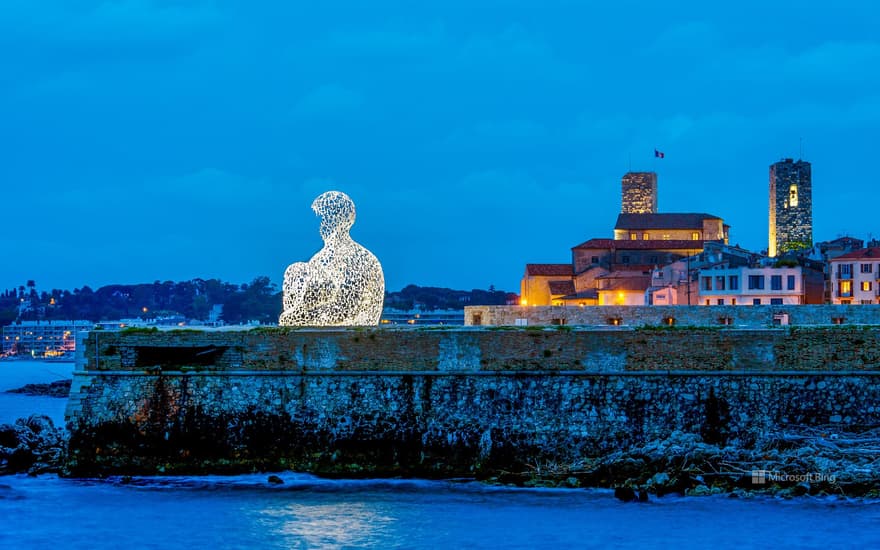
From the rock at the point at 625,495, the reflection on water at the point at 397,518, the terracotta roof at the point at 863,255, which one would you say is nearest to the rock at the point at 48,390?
the terracotta roof at the point at 863,255

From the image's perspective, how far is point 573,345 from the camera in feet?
77.3

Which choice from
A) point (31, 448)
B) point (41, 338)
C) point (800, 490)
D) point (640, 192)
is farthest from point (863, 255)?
point (41, 338)

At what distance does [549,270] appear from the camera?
64125mm

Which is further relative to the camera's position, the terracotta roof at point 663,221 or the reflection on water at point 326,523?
the terracotta roof at point 663,221

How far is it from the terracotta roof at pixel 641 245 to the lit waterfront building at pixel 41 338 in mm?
86873

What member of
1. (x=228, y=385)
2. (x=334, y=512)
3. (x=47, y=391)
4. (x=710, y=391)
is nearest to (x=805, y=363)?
(x=710, y=391)

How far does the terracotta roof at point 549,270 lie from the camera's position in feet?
208

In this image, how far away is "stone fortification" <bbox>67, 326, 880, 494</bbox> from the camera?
23.1m

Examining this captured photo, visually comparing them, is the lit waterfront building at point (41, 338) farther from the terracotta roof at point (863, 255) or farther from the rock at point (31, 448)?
the rock at point (31, 448)

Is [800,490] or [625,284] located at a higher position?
[625,284]

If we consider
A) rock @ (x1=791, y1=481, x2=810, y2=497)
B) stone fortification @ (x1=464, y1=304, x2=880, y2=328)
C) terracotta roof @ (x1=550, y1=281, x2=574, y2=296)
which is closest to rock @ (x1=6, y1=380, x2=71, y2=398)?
terracotta roof @ (x1=550, y1=281, x2=574, y2=296)

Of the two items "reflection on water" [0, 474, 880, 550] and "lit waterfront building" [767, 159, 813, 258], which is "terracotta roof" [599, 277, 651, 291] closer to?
"lit waterfront building" [767, 159, 813, 258]

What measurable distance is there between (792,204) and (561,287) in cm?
3194

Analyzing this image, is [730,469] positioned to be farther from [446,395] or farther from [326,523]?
[326,523]
